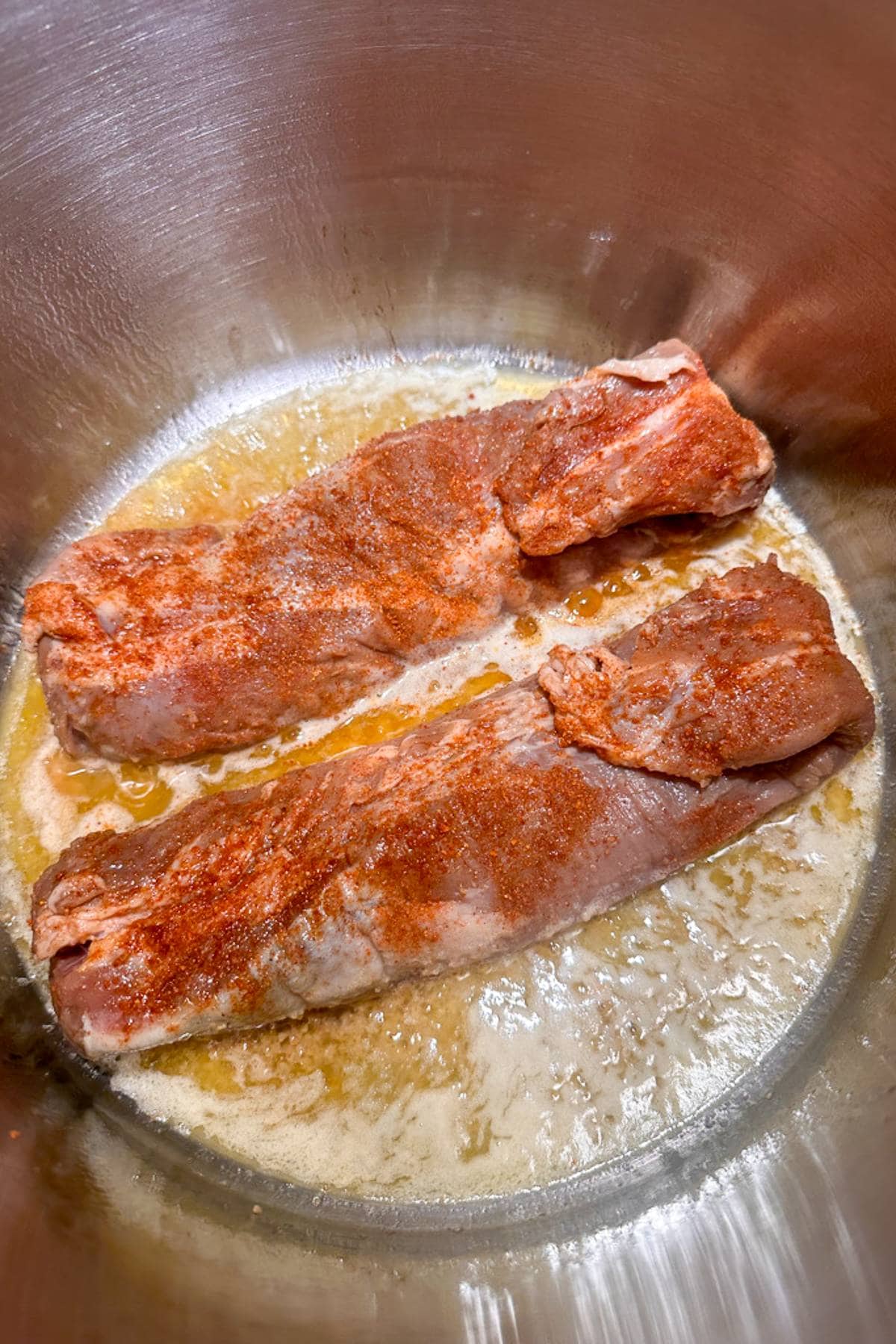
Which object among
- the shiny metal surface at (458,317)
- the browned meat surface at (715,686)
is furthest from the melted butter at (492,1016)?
the browned meat surface at (715,686)

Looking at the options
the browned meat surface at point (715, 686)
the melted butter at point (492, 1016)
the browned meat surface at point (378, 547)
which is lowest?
the melted butter at point (492, 1016)

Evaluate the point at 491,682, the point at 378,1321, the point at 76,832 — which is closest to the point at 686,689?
the point at 491,682

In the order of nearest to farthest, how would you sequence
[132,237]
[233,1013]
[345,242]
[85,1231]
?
[85,1231] → [233,1013] → [132,237] → [345,242]

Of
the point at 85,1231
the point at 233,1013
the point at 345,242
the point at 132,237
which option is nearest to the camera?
the point at 85,1231

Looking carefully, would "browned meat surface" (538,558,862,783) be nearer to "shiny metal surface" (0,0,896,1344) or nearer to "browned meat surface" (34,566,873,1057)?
"browned meat surface" (34,566,873,1057)

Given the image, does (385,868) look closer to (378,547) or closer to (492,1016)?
(492,1016)

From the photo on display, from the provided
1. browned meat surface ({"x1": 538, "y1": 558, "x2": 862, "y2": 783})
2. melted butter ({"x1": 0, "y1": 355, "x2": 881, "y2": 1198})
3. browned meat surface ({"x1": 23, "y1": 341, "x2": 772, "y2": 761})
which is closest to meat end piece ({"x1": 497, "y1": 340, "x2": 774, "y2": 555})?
browned meat surface ({"x1": 23, "y1": 341, "x2": 772, "y2": 761})

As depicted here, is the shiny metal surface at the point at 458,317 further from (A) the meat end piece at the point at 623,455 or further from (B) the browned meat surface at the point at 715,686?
(B) the browned meat surface at the point at 715,686

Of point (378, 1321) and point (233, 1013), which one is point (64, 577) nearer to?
point (233, 1013)
